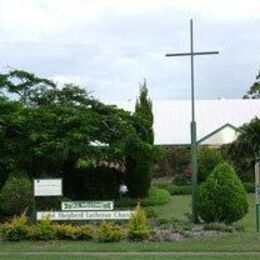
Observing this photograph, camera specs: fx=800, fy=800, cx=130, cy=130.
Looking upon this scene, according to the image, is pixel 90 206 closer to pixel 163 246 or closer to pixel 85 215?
pixel 85 215

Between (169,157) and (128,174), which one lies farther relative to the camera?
(169,157)

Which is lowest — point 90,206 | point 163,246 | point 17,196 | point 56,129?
point 163,246

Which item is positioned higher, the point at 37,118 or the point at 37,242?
the point at 37,118

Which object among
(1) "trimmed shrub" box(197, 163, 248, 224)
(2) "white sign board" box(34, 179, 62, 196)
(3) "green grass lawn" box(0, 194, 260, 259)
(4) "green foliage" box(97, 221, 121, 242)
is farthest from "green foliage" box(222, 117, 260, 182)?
(4) "green foliage" box(97, 221, 121, 242)

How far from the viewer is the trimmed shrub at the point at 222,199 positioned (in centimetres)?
2230

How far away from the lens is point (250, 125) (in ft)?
156

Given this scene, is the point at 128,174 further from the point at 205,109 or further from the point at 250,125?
the point at 205,109

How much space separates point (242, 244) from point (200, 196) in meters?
4.46

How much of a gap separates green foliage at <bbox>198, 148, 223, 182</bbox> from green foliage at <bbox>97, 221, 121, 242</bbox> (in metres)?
27.2

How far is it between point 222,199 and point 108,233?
14.3ft

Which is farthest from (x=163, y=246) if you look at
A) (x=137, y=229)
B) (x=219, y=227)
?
(x=219, y=227)

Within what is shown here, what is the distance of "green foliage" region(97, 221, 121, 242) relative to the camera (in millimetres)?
19234

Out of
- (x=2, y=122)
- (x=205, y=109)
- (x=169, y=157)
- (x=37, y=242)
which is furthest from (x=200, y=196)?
(x=205, y=109)

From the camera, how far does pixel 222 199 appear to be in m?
22.3
